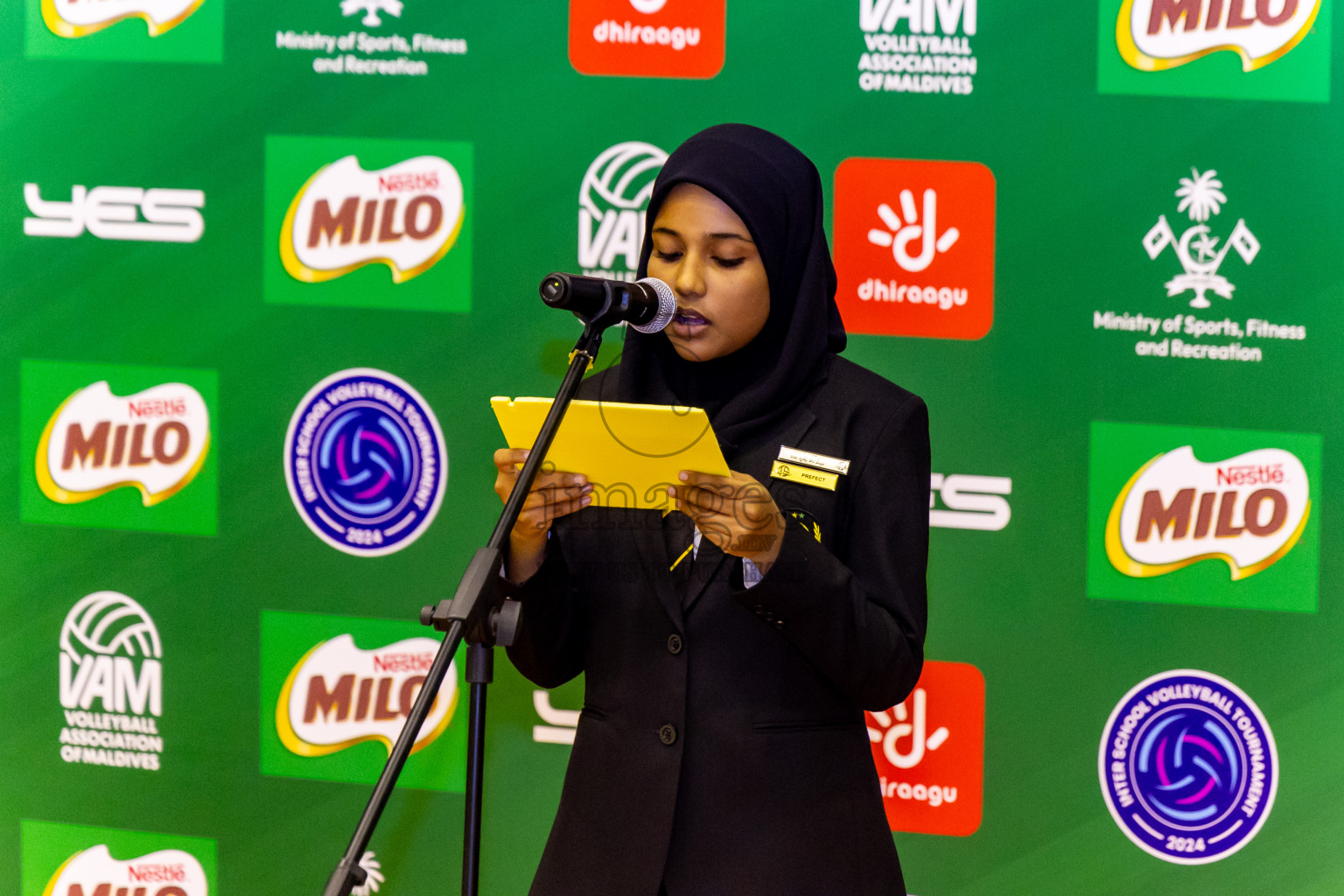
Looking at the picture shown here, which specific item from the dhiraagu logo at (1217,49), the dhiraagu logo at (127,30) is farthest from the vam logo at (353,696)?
the dhiraagu logo at (1217,49)

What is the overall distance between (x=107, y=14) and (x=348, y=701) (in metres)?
1.51

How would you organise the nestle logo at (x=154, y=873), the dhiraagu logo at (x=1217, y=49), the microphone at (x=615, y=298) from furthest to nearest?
the nestle logo at (x=154, y=873) → the dhiraagu logo at (x=1217, y=49) → the microphone at (x=615, y=298)

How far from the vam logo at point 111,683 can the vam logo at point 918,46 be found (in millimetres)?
1886

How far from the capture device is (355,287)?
2668 millimetres

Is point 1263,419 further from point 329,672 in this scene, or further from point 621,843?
point 329,672

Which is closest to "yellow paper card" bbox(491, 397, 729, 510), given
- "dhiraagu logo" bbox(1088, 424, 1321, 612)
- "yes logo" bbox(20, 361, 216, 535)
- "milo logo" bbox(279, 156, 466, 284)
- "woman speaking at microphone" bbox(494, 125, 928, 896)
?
"woman speaking at microphone" bbox(494, 125, 928, 896)

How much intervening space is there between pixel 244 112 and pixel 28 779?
1.52 meters

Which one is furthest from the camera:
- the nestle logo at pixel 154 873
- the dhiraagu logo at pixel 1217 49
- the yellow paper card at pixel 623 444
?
the nestle logo at pixel 154 873

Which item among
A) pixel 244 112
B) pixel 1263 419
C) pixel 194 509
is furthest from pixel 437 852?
pixel 1263 419

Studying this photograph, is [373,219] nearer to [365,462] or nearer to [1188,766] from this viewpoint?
[365,462]

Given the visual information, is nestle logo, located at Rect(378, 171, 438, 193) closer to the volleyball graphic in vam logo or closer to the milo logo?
the milo logo

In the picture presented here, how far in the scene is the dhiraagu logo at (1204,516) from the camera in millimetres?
2314

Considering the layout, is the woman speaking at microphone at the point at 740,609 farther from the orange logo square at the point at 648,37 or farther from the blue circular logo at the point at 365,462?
the blue circular logo at the point at 365,462

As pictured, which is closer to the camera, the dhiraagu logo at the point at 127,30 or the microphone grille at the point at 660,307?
the microphone grille at the point at 660,307
